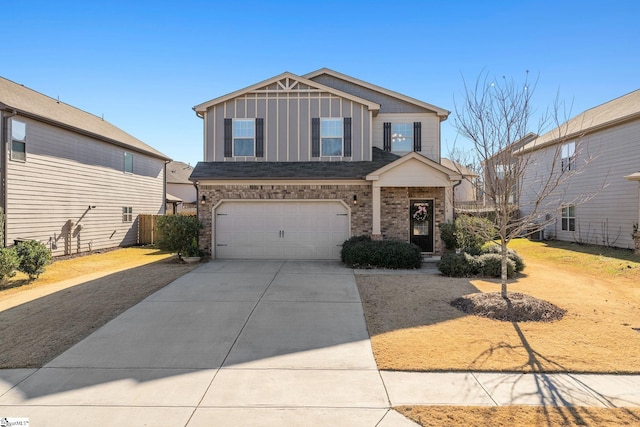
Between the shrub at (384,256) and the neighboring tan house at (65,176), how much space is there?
12243 millimetres

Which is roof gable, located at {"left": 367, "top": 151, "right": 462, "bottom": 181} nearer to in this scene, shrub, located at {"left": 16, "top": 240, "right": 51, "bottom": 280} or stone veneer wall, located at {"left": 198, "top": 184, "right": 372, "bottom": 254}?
stone veneer wall, located at {"left": 198, "top": 184, "right": 372, "bottom": 254}

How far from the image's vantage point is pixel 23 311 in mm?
7410

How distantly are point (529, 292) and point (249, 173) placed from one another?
32.5 ft

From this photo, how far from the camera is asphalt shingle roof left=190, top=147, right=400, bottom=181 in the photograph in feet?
43.4

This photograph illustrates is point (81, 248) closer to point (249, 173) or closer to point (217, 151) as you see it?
point (217, 151)

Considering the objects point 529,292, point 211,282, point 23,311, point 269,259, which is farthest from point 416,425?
point 269,259

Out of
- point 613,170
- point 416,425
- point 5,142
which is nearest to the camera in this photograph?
point 416,425

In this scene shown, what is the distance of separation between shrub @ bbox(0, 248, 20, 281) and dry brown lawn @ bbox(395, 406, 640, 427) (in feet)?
37.3

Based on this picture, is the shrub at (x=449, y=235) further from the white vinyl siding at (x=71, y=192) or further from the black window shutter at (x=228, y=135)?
the white vinyl siding at (x=71, y=192)

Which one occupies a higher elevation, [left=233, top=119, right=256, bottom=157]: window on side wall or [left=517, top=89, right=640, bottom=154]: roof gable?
[left=517, top=89, right=640, bottom=154]: roof gable

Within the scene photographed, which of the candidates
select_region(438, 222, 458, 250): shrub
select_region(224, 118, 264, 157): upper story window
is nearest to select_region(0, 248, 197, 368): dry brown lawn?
select_region(224, 118, 264, 157): upper story window

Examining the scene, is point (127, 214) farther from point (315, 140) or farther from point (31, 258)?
point (315, 140)

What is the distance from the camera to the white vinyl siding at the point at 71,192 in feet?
43.3

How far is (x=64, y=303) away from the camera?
310 inches
